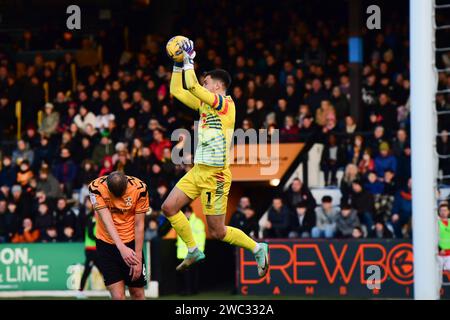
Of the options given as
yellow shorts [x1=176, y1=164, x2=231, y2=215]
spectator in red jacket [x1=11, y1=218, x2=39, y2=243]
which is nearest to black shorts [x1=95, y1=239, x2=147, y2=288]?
yellow shorts [x1=176, y1=164, x2=231, y2=215]

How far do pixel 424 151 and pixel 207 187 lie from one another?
7.40 ft

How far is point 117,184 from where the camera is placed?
1090 centimetres

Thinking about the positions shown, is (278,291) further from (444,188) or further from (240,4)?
(240,4)

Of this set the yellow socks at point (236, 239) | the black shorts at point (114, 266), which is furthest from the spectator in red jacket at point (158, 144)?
the black shorts at point (114, 266)

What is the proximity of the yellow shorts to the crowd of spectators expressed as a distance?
833 cm

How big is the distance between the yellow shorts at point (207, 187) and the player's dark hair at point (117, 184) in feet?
2.35

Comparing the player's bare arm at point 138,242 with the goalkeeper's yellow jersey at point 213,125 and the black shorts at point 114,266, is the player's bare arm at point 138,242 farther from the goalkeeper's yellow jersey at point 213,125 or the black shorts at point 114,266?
the goalkeeper's yellow jersey at point 213,125

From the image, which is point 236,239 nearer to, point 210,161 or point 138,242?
point 210,161

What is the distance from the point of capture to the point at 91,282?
2070 cm

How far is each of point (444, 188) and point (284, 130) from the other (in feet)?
12.0

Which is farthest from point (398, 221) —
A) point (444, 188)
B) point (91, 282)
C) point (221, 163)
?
point (221, 163)

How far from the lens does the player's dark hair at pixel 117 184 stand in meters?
10.9

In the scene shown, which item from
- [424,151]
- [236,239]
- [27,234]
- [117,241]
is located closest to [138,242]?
[117,241]

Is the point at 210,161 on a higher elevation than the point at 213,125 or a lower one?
lower
